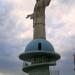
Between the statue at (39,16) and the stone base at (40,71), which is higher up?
the statue at (39,16)

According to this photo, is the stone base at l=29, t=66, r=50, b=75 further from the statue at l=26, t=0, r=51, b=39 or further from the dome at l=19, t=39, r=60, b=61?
the statue at l=26, t=0, r=51, b=39

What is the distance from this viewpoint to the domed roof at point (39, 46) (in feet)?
197

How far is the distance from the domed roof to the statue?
2.58 metres

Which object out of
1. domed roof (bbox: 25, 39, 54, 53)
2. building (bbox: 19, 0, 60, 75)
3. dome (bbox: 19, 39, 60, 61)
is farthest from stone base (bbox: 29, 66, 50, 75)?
domed roof (bbox: 25, 39, 54, 53)

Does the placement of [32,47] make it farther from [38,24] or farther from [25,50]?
[38,24]

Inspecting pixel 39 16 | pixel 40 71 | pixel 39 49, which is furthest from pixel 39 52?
pixel 39 16

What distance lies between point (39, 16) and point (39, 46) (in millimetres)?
7201

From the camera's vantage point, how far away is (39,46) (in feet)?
198

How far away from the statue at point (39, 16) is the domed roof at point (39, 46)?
258 cm

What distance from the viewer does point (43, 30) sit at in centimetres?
6278

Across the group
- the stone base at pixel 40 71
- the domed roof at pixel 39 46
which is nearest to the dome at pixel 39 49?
the domed roof at pixel 39 46

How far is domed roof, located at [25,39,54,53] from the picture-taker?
6006cm

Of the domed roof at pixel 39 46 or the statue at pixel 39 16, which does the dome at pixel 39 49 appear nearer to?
the domed roof at pixel 39 46

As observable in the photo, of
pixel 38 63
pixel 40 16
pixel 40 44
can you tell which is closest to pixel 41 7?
pixel 40 16
